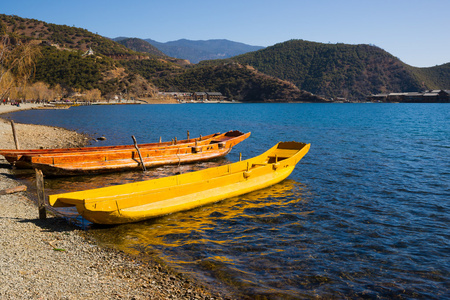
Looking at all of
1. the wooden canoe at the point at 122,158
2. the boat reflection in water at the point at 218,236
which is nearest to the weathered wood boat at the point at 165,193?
the boat reflection in water at the point at 218,236

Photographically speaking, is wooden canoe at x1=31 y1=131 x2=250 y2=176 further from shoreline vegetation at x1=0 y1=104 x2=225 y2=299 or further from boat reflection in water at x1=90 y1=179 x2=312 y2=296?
boat reflection in water at x1=90 y1=179 x2=312 y2=296

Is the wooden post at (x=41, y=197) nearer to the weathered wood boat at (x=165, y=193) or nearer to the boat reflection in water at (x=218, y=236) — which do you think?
the weathered wood boat at (x=165, y=193)

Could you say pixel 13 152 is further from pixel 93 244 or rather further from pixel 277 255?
pixel 277 255

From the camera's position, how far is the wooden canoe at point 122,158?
58.9ft

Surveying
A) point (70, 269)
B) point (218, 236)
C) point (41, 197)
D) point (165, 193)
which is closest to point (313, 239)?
point (218, 236)

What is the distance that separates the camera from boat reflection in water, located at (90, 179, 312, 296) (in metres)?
8.84

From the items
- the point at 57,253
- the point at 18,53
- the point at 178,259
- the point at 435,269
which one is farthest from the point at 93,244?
the point at 18,53

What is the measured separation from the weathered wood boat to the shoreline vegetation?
3.41 feet

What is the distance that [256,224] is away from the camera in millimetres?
12078

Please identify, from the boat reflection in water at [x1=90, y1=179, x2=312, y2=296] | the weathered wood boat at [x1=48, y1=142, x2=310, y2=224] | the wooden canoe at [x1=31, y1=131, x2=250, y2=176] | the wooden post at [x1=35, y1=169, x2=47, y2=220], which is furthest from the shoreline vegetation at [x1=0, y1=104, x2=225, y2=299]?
the wooden canoe at [x1=31, y1=131, x2=250, y2=176]

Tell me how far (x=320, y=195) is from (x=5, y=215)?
508 inches

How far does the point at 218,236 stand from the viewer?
10938 millimetres

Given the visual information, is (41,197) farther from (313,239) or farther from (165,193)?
(313,239)

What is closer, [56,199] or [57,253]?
[57,253]
